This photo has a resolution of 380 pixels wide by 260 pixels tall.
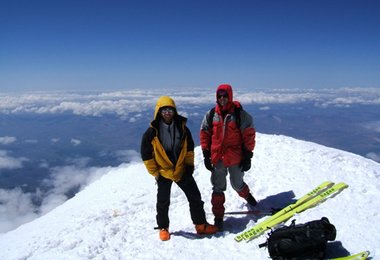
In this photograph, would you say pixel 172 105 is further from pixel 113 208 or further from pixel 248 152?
pixel 113 208

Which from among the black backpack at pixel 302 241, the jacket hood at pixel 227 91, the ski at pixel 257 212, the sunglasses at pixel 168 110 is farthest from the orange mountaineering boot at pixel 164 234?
the jacket hood at pixel 227 91

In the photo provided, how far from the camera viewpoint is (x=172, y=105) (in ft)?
20.1

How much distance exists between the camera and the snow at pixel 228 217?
579 cm

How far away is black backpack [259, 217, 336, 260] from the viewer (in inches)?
185

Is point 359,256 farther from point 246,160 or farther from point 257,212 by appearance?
point 257,212

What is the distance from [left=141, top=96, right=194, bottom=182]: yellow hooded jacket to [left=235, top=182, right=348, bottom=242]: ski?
1.80 meters

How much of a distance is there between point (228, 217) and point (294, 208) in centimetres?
163

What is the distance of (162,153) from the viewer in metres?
6.36

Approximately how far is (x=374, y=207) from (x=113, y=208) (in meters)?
→ 7.47

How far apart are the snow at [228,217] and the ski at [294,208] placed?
5.2 inches

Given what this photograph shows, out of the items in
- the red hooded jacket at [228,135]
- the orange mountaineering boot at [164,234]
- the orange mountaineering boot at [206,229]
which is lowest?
the orange mountaineering boot at [164,234]

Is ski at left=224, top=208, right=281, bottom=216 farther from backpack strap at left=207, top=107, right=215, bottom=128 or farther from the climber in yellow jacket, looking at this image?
backpack strap at left=207, top=107, right=215, bottom=128

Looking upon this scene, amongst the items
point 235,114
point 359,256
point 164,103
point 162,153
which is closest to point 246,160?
point 235,114

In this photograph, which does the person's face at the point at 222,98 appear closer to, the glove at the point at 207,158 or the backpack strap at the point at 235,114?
the backpack strap at the point at 235,114
